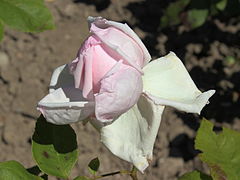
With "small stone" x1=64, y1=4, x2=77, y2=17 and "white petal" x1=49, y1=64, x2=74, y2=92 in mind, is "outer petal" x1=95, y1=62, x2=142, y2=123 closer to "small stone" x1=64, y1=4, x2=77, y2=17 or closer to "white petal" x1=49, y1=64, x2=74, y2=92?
"white petal" x1=49, y1=64, x2=74, y2=92

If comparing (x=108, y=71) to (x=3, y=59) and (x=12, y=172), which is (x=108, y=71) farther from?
(x=3, y=59)

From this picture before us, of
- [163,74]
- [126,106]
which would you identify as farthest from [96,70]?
[163,74]

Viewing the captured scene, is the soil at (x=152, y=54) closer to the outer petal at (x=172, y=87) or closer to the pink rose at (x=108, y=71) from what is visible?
the outer petal at (x=172, y=87)

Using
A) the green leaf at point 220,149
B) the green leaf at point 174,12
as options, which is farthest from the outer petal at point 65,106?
the green leaf at point 174,12

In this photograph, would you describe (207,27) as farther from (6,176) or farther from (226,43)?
Result: (6,176)

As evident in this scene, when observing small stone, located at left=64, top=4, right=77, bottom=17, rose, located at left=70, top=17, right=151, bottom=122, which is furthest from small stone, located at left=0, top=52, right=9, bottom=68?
rose, located at left=70, top=17, right=151, bottom=122

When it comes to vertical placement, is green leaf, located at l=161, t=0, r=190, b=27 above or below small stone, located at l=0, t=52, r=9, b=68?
above
